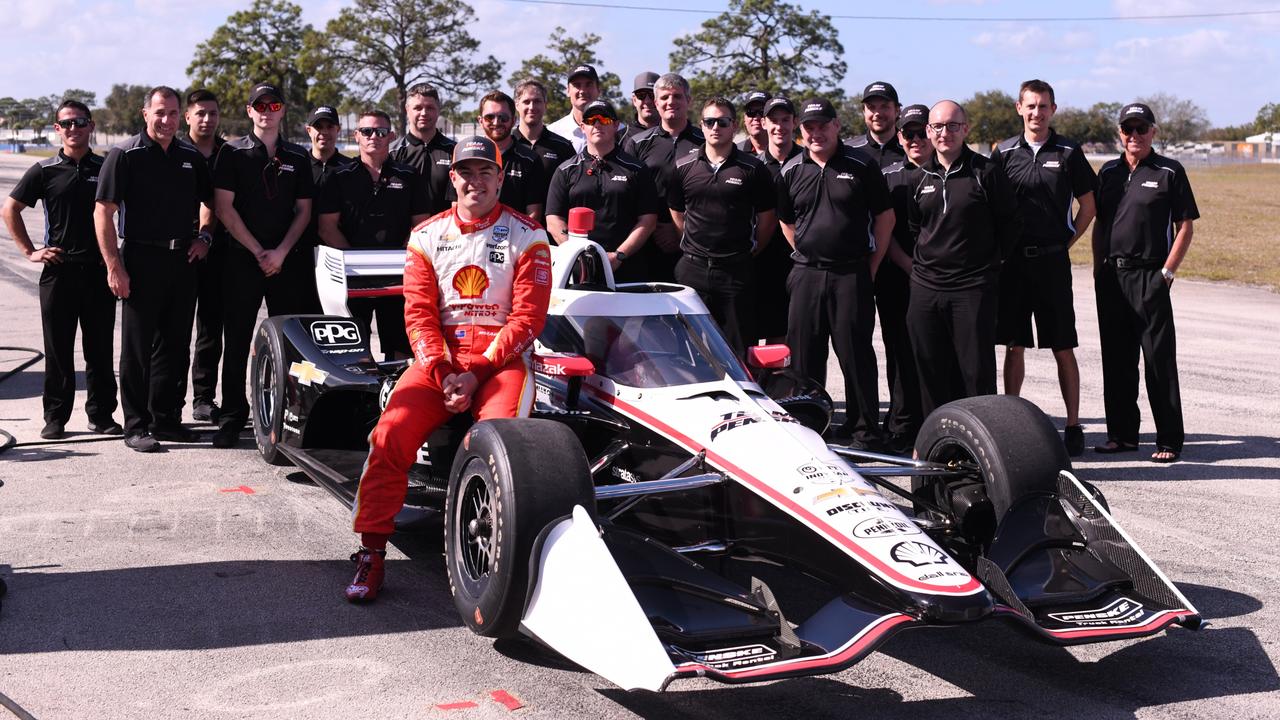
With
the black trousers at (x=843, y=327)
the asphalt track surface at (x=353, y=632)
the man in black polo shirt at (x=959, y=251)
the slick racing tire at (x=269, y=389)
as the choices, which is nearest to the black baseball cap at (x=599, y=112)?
the black trousers at (x=843, y=327)

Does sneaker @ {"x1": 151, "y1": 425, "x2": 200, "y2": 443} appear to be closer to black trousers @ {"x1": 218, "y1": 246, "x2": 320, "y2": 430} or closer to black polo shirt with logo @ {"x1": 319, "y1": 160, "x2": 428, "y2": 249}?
black trousers @ {"x1": 218, "y1": 246, "x2": 320, "y2": 430}

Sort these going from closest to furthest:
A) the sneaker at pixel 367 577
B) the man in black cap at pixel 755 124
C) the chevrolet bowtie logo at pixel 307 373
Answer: the sneaker at pixel 367 577 < the chevrolet bowtie logo at pixel 307 373 < the man in black cap at pixel 755 124

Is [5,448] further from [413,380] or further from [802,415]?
[802,415]

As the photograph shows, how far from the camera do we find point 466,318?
20.0 feet

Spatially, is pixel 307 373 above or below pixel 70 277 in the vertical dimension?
below

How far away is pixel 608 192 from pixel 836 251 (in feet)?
5.27

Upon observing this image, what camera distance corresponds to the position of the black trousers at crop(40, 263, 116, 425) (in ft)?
28.9

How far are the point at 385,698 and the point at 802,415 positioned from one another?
113 inches

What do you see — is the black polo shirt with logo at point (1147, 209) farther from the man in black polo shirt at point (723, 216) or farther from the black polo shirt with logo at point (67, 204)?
the black polo shirt with logo at point (67, 204)

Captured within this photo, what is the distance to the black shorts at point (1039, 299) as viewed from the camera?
848 cm

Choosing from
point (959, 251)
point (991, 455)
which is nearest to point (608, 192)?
point (959, 251)

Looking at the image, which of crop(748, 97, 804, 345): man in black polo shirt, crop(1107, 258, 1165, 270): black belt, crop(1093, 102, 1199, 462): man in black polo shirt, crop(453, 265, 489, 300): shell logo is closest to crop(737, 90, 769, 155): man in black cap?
crop(748, 97, 804, 345): man in black polo shirt

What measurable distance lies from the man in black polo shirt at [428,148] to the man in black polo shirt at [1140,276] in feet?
15.3

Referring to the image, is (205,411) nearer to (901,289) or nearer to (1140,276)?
(901,289)
